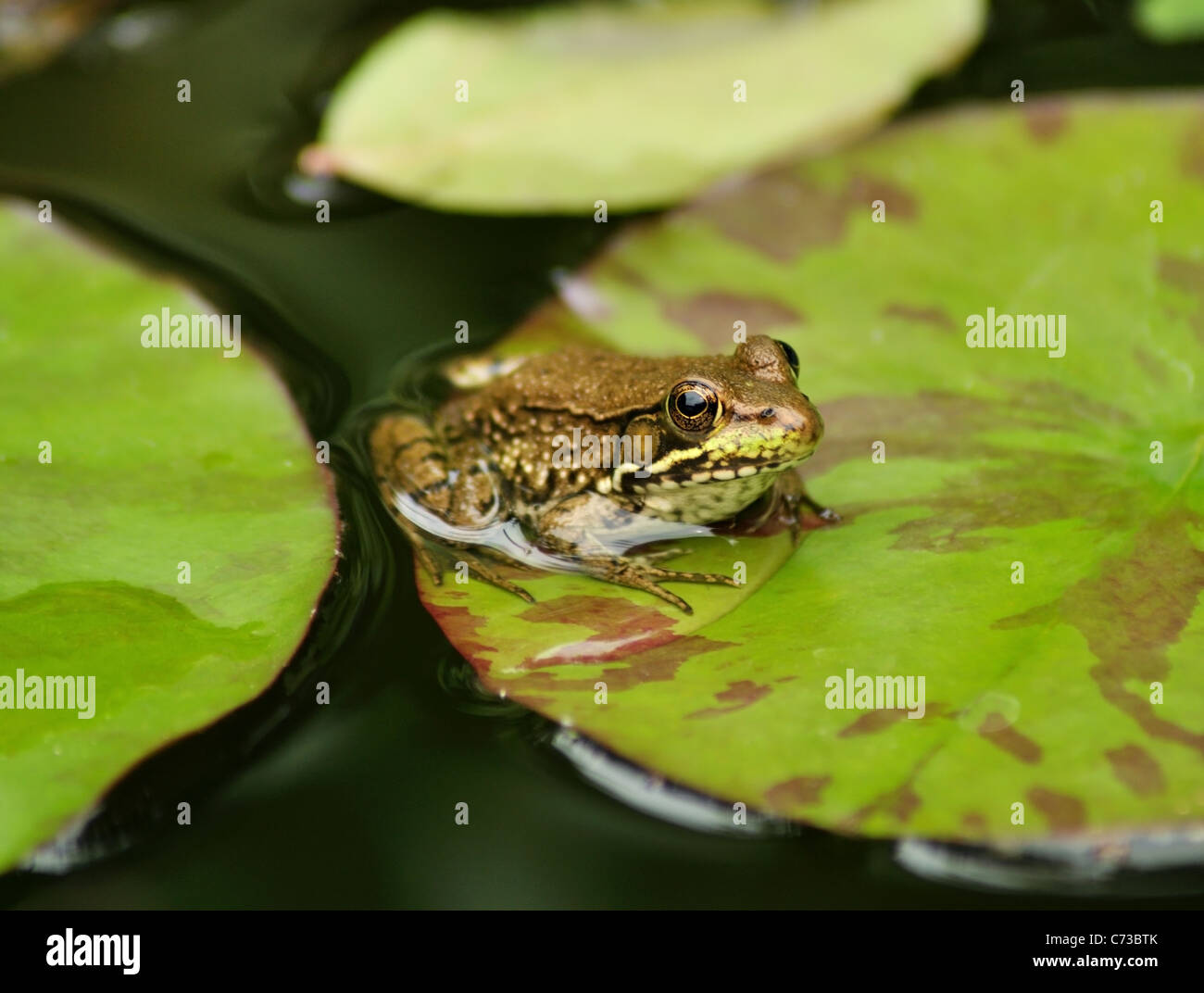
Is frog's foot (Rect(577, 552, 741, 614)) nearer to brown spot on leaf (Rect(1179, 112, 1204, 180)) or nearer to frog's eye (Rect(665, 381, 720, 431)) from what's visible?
frog's eye (Rect(665, 381, 720, 431))

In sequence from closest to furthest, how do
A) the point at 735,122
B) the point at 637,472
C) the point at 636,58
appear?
the point at 637,472
the point at 735,122
the point at 636,58

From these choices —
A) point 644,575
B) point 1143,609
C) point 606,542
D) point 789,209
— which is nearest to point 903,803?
point 1143,609

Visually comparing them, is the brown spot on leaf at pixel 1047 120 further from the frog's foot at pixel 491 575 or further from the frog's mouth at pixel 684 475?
the frog's foot at pixel 491 575

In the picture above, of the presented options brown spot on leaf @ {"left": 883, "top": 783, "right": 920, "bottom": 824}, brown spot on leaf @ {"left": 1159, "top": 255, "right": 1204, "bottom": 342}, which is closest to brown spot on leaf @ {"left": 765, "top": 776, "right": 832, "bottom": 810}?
brown spot on leaf @ {"left": 883, "top": 783, "right": 920, "bottom": 824}

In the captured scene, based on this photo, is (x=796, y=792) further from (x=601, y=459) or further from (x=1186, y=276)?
(x=1186, y=276)

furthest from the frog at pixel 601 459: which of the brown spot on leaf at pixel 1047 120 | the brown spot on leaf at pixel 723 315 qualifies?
the brown spot on leaf at pixel 1047 120

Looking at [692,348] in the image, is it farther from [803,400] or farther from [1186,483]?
[1186,483]

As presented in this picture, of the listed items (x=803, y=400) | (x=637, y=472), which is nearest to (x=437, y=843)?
(x=637, y=472)
